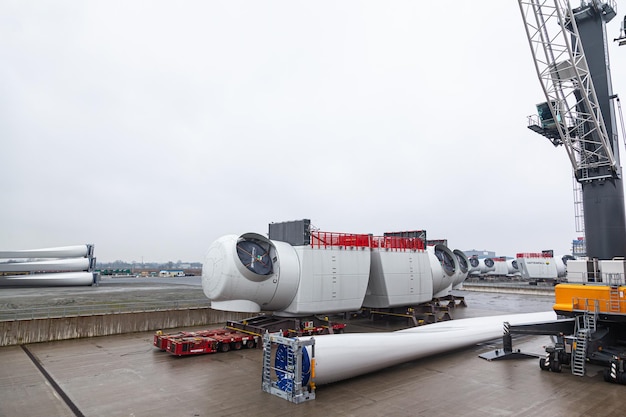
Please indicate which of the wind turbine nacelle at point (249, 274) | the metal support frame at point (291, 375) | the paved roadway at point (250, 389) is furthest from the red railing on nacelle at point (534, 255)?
the metal support frame at point (291, 375)

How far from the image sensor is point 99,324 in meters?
19.8

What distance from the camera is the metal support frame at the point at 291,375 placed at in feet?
35.9

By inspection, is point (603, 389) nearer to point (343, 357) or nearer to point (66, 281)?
point (343, 357)

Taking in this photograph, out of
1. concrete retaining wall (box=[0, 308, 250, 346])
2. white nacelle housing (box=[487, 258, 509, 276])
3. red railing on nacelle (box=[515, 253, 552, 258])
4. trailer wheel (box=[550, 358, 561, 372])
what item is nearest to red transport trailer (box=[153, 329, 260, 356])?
concrete retaining wall (box=[0, 308, 250, 346])

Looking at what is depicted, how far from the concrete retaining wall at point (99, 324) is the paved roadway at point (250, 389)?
4.37ft

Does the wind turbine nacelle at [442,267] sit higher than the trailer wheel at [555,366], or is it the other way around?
the wind turbine nacelle at [442,267]

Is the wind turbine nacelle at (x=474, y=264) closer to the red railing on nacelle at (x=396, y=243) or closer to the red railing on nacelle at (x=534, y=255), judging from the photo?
the red railing on nacelle at (x=534, y=255)

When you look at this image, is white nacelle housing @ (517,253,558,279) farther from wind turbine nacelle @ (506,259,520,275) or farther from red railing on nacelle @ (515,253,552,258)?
wind turbine nacelle @ (506,259,520,275)

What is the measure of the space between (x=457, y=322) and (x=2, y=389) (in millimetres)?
19052

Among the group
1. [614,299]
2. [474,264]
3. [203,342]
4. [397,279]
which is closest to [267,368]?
[203,342]

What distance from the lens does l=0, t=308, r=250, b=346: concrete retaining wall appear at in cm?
1750

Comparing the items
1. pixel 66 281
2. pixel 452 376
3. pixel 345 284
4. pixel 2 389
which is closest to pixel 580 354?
pixel 452 376

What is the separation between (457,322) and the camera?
1975 cm

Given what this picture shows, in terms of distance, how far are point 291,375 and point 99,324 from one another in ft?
45.1
